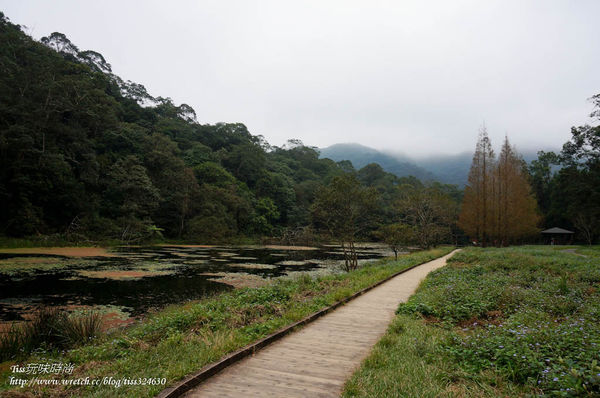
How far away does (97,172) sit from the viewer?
37812 mm

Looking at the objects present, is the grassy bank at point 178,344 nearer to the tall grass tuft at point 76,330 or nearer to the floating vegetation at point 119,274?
the tall grass tuft at point 76,330

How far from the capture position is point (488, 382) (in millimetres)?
3443

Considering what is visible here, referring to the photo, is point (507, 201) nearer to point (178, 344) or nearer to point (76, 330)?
point (178, 344)

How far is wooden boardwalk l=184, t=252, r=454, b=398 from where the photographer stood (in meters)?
3.46

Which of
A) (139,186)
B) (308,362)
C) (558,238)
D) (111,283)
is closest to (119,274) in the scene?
(111,283)

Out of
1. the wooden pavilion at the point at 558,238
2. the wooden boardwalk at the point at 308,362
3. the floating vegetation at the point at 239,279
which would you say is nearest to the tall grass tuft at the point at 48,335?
the wooden boardwalk at the point at 308,362

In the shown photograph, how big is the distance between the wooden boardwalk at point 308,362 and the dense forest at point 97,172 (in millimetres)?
14816

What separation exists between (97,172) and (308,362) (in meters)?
42.2

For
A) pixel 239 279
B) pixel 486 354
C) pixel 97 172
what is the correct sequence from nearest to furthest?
pixel 486 354 < pixel 239 279 < pixel 97 172

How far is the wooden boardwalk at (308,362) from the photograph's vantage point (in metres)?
3.46

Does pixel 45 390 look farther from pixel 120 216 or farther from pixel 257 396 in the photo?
pixel 120 216

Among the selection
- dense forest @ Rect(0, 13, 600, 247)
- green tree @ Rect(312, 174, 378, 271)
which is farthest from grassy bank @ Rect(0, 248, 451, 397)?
dense forest @ Rect(0, 13, 600, 247)

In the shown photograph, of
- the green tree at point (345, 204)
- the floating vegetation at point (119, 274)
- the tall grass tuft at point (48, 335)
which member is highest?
the green tree at point (345, 204)

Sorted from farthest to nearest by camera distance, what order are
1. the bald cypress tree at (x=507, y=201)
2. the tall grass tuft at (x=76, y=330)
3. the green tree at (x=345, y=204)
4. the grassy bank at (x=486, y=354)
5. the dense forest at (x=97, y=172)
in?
the bald cypress tree at (x=507, y=201) < the dense forest at (x=97, y=172) < the green tree at (x=345, y=204) < the tall grass tuft at (x=76, y=330) < the grassy bank at (x=486, y=354)
